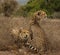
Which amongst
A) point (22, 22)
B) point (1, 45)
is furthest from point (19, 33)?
point (22, 22)

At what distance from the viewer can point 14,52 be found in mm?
7934

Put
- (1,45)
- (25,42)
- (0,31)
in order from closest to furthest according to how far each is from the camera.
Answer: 1. (25,42)
2. (1,45)
3. (0,31)

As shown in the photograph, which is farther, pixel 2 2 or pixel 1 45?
pixel 2 2

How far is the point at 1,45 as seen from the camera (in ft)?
28.7

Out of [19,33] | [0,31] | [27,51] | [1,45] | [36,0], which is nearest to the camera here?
[19,33]

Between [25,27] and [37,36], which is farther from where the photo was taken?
[25,27]

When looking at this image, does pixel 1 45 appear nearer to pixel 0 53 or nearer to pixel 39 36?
pixel 0 53

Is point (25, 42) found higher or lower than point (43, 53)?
higher

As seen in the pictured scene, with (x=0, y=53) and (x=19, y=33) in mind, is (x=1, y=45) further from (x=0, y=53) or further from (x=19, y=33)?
(x=19, y=33)

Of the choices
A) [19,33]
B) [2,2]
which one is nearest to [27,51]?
[19,33]

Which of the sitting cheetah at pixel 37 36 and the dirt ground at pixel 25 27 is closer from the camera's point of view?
the sitting cheetah at pixel 37 36

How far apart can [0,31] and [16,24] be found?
28.8 inches

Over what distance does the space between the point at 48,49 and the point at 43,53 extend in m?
0.51

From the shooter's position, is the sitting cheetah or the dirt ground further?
the dirt ground
